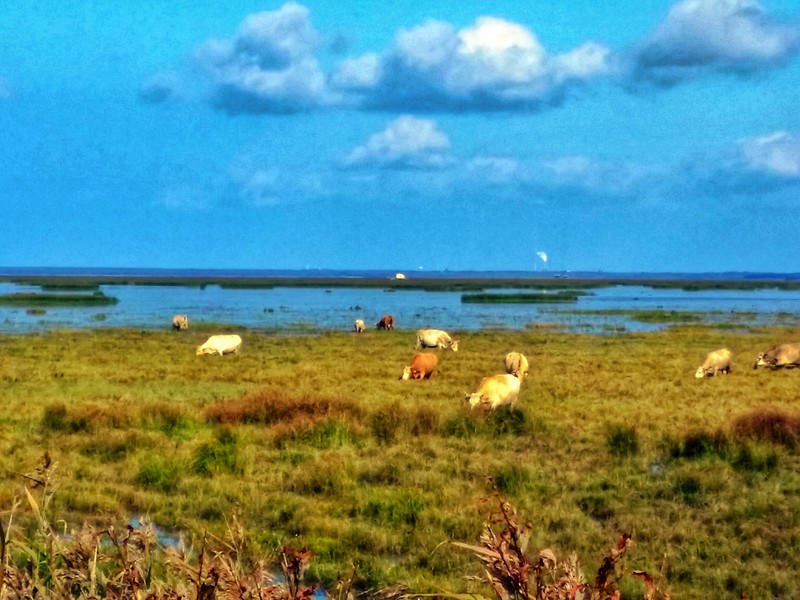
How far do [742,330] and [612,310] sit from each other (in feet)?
60.0

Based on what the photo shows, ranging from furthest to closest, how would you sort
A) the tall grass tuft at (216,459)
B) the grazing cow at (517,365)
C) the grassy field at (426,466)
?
the grazing cow at (517,365) < the tall grass tuft at (216,459) < the grassy field at (426,466)

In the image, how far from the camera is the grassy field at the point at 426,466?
8.45m

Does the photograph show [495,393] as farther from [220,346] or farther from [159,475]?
[220,346]

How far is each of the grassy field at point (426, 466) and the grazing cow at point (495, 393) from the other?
56 centimetres

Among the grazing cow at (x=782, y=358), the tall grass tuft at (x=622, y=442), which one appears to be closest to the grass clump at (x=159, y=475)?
the tall grass tuft at (x=622, y=442)

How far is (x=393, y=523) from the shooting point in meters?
9.45

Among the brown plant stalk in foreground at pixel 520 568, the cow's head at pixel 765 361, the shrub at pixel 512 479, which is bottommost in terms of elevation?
the shrub at pixel 512 479

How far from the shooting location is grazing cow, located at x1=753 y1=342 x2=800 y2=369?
25016mm

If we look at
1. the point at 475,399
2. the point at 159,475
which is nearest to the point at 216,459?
the point at 159,475

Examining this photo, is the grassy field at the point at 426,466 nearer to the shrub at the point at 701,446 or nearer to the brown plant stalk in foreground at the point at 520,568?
the shrub at the point at 701,446

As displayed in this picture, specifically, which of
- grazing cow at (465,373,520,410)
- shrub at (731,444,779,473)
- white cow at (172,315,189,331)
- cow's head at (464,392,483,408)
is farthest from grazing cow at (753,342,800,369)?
white cow at (172,315,189,331)

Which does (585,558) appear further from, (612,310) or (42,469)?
(612,310)

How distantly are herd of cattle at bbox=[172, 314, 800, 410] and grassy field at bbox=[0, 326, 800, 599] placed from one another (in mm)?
597

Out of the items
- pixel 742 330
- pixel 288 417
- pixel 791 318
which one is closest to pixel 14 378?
pixel 288 417
